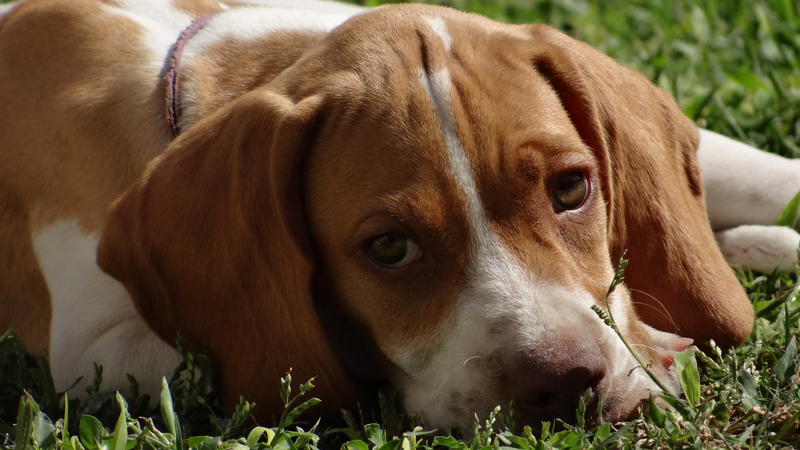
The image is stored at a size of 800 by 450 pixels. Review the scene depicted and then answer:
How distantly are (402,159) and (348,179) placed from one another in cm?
22

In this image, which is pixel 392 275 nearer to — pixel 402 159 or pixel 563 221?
pixel 402 159

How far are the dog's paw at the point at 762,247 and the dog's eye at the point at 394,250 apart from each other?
2024mm

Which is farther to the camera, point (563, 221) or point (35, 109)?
point (35, 109)

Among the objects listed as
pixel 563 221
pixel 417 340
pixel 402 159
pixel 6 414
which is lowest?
pixel 6 414

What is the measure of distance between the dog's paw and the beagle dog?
0.68 meters

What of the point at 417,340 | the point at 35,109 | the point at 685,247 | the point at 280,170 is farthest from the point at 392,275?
the point at 35,109

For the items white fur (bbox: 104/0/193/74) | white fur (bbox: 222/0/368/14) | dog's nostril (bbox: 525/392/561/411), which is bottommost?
dog's nostril (bbox: 525/392/561/411)

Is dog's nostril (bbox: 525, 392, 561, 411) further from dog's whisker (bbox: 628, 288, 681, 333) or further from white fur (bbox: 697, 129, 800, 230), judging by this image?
white fur (bbox: 697, 129, 800, 230)

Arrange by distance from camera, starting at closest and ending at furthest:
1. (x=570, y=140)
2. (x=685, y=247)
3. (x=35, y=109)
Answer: (x=570, y=140) < (x=685, y=247) < (x=35, y=109)

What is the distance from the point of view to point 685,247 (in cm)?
388

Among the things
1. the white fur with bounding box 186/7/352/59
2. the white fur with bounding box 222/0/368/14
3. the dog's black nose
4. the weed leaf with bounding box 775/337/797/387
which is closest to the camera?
the dog's black nose

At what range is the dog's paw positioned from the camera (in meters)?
4.58

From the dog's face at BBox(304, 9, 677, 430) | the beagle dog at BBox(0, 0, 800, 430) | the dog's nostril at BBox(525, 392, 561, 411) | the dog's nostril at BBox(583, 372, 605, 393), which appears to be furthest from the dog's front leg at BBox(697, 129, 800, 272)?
the dog's nostril at BBox(525, 392, 561, 411)

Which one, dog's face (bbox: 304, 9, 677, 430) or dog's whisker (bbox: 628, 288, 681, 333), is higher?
dog's face (bbox: 304, 9, 677, 430)
